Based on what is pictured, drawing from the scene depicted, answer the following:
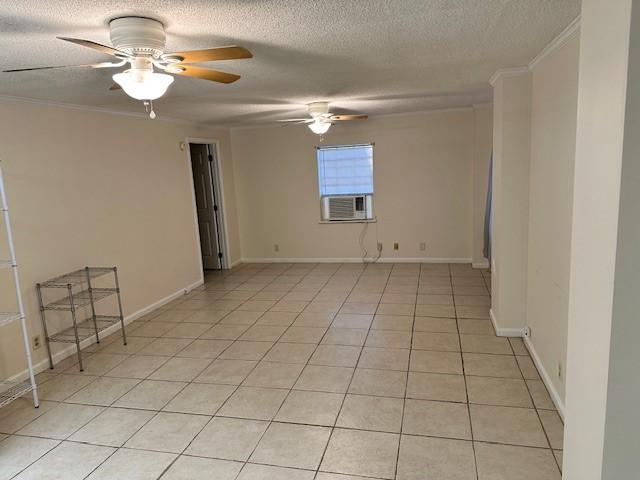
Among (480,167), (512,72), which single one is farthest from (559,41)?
(480,167)

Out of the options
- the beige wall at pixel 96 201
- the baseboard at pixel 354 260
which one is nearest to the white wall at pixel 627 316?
the beige wall at pixel 96 201

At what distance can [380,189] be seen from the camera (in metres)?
6.55

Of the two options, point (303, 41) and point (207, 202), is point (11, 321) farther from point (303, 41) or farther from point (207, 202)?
point (207, 202)

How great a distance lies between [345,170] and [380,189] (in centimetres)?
63

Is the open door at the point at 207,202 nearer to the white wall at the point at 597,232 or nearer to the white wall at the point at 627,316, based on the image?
the white wall at the point at 597,232

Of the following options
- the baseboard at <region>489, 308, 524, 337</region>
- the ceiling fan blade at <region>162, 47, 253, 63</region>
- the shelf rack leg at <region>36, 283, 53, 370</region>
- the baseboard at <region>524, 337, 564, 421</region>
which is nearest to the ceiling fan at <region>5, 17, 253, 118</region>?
the ceiling fan blade at <region>162, 47, 253, 63</region>

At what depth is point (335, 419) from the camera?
266cm

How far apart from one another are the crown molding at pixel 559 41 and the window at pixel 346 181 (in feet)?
11.7

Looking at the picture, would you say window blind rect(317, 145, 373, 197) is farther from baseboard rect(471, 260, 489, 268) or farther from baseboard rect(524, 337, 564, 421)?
baseboard rect(524, 337, 564, 421)

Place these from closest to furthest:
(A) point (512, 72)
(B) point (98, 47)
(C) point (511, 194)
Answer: (B) point (98, 47) → (A) point (512, 72) → (C) point (511, 194)

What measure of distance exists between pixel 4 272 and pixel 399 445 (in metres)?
3.06

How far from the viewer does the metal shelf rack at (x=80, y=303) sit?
3543 mm

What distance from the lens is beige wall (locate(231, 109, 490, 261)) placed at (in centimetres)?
623

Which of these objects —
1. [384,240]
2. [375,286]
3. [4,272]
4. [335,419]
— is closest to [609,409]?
[335,419]
